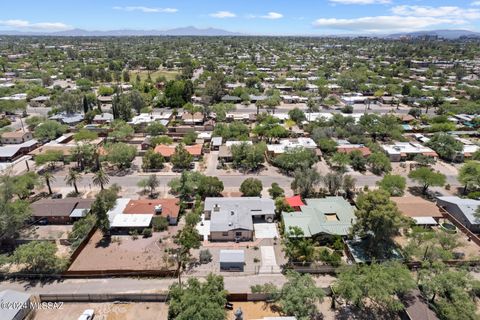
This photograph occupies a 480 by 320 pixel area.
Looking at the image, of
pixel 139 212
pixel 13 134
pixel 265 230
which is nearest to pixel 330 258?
pixel 265 230

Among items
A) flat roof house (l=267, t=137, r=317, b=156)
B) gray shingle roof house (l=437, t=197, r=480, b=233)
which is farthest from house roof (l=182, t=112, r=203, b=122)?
gray shingle roof house (l=437, t=197, r=480, b=233)

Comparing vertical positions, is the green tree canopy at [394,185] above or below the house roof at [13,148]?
above

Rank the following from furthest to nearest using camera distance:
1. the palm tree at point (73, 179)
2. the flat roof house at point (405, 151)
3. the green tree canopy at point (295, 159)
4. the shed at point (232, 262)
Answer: the flat roof house at point (405, 151), the green tree canopy at point (295, 159), the palm tree at point (73, 179), the shed at point (232, 262)

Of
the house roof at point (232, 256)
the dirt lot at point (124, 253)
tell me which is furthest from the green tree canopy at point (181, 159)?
the house roof at point (232, 256)

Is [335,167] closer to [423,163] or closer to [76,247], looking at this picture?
[423,163]

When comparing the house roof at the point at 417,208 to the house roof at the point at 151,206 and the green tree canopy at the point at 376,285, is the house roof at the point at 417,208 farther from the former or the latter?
the house roof at the point at 151,206

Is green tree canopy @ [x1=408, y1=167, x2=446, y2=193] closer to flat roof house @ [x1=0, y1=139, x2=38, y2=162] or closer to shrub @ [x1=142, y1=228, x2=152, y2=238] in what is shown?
shrub @ [x1=142, y1=228, x2=152, y2=238]

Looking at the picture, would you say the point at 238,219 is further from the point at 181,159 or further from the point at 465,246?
the point at 465,246
